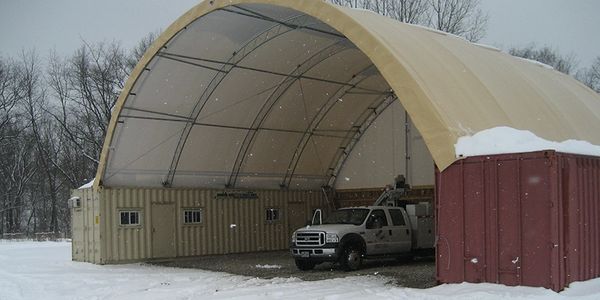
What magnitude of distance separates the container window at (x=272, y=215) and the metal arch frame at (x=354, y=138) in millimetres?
3080

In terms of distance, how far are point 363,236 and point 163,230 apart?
7261 mm

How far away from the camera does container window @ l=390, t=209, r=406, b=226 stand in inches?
752

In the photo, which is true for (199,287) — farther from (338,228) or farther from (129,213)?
(129,213)

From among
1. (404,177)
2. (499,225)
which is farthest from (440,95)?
(404,177)

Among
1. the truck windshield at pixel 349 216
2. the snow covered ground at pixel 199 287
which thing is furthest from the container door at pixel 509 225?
the truck windshield at pixel 349 216

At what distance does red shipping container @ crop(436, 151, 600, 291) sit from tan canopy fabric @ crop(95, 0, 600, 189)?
2.73 ft

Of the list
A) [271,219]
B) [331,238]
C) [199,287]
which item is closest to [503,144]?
[331,238]

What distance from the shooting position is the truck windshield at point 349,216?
18.2 meters

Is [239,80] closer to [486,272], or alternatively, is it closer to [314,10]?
[314,10]

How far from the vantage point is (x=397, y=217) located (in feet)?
63.2

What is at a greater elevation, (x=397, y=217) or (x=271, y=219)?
(x=397, y=217)

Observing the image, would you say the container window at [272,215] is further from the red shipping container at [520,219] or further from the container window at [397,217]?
the red shipping container at [520,219]

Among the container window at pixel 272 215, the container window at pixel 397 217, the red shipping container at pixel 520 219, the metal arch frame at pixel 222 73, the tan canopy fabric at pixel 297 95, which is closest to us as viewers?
the red shipping container at pixel 520 219

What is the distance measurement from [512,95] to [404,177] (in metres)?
8.93
